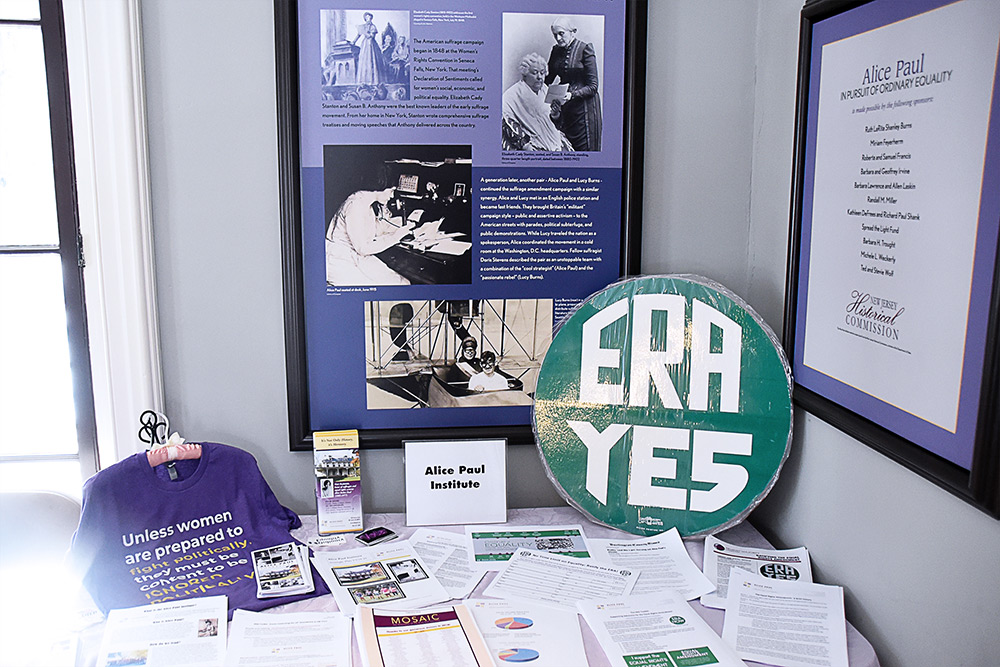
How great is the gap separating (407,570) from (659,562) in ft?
1.61

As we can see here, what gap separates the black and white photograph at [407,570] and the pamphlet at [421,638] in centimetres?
12

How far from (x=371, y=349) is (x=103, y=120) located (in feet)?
2.32

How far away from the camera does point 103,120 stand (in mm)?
1560

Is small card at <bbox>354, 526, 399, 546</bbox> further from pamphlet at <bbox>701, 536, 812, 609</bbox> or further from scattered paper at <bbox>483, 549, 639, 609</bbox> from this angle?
pamphlet at <bbox>701, 536, 812, 609</bbox>

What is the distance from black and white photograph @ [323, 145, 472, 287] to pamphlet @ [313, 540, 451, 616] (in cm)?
56

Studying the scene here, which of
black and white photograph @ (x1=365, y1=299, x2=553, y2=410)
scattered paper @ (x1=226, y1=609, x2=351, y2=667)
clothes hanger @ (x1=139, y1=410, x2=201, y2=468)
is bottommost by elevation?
scattered paper @ (x1=226, y1=609, x2=351, y2=667)

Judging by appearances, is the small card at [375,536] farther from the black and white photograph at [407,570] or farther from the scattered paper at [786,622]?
the scattered paper at [786,622]

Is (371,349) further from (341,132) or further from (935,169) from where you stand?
(935,169)

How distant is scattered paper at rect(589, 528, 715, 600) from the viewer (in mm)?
1425

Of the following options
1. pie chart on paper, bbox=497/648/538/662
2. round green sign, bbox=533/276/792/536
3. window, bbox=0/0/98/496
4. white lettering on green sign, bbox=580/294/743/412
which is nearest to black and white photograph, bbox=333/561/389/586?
pie chart on paper, bbox=497/648/538/662

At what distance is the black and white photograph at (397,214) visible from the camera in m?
1.64

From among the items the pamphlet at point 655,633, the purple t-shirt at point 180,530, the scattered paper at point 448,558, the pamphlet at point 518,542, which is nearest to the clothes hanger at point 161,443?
the purple t-shirt at point 180,530

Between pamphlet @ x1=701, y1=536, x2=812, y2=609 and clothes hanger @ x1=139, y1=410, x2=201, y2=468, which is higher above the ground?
clothes hanger @ x1=139, y1=410, x2=201, y2=468

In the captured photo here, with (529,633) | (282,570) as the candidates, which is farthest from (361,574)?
(529,633)
